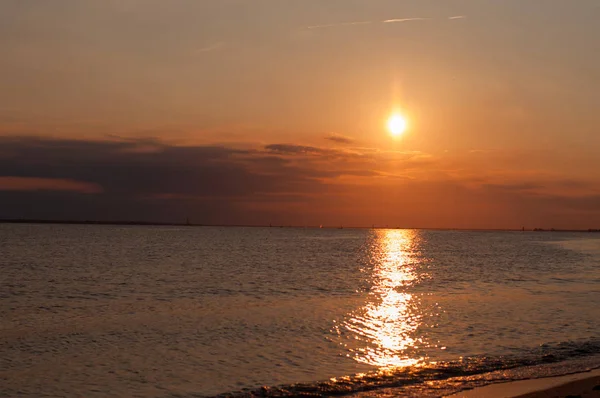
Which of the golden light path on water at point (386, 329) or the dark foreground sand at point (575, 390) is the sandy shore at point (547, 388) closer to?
the dark foreground sand at point (575, 390)

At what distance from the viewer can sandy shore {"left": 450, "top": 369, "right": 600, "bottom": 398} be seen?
16781 millimetres

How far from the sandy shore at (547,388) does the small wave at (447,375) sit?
21.9 inches

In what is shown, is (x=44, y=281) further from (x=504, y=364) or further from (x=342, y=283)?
(x=504, y=364)

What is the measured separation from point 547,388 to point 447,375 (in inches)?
132

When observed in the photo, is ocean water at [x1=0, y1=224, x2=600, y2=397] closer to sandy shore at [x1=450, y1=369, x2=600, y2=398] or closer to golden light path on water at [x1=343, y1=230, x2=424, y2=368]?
golden light path on water at [x1=343, y1=230, x2=424, y2=368]

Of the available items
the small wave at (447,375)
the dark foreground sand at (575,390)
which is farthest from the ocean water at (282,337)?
the dark foreground sand at (575,390)

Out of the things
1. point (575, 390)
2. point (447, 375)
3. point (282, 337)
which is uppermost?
point (575, 390)

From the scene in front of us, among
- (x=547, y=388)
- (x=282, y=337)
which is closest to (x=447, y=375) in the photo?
(x=547, y=388)

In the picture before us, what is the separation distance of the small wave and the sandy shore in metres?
0.56

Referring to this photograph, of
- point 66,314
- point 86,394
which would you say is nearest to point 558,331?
point 86,394

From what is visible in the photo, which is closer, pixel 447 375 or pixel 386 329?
pixel 447 375

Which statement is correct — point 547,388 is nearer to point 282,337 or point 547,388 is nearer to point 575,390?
point 575,390

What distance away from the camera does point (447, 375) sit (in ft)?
66.2

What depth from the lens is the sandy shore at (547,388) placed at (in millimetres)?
16781
